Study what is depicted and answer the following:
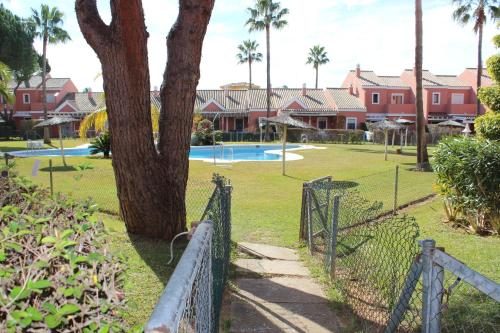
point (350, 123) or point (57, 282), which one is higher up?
point (350, 123)

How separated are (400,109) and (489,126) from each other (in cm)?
4329

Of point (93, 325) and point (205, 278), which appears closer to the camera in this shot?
point (93, 325)

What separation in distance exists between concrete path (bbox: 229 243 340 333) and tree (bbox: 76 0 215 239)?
4.76 feet

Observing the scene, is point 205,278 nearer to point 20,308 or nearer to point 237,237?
point 20,308

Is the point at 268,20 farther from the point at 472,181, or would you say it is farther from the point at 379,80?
the point at 472,181

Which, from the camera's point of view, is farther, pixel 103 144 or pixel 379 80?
pixel 379 80

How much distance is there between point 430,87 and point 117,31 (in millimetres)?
51321

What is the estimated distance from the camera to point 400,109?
168ft

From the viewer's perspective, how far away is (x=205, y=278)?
2.64 metres

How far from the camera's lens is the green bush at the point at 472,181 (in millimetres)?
8883

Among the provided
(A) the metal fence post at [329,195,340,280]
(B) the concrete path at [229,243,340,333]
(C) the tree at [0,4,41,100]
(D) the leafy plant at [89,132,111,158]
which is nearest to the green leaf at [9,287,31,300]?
(B) the concrete path at [229,243,340,333]

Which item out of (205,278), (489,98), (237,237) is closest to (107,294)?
(205,278)

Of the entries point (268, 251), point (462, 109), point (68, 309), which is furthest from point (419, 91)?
point (462, 109)

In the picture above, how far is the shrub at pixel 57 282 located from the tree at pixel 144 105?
3.89 metres
